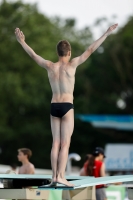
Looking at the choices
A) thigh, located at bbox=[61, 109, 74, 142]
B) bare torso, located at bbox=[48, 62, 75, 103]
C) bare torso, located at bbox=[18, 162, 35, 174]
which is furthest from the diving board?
bare torso, located at bbox=[48, 62, 75, 103]

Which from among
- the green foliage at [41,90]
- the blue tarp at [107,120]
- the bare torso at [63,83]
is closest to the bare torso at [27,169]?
the bare torso at [63,83]

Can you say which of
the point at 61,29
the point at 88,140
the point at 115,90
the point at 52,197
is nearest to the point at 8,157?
the point at 88,140

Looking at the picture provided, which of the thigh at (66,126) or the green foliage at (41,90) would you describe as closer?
the thigh at (66,126)

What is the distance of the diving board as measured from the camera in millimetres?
12030

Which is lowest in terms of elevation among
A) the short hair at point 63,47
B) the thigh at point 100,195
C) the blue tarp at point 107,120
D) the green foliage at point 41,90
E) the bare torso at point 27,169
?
the thigh at point 100,195

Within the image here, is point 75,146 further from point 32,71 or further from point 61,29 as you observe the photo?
point 61,29

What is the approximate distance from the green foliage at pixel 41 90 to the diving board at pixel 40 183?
4772cm

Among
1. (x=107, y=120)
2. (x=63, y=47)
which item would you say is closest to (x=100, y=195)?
(x=63, y=47)

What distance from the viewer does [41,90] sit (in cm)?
6612

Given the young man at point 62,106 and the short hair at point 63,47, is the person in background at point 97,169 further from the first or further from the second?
the short hair at point 63,47

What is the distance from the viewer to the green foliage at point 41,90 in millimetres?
63094

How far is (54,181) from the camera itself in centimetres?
1142

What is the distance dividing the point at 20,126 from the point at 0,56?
645 centimetres

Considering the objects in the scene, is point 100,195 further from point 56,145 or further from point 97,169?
point 56,145
